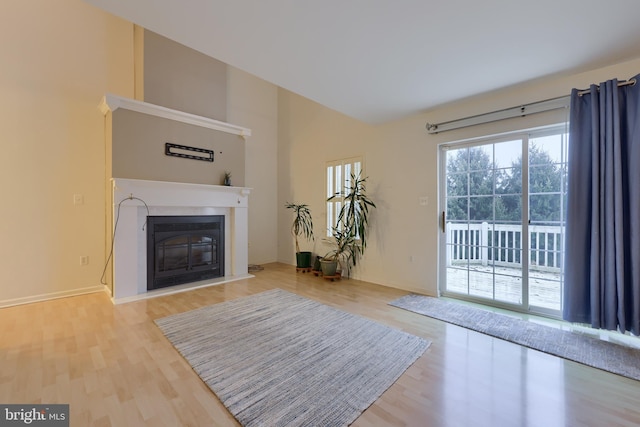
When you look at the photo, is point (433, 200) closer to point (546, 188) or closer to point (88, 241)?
point (546, 188)

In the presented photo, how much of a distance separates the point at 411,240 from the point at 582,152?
6.84ft

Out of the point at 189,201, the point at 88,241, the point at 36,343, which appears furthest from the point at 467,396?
the point at 88,241

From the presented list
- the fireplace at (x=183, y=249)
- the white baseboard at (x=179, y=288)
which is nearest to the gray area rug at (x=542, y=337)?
the white baseboard at (x=179, y=288)

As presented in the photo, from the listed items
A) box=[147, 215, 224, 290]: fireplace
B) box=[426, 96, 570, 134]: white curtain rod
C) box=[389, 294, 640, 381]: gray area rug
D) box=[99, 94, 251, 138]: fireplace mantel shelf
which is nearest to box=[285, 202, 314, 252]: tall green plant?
box=[147, 215, 224, 290]: fireplace

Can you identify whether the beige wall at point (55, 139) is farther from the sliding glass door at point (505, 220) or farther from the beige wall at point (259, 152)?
the sliding glass door at point (505, 220)

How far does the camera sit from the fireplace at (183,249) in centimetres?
377

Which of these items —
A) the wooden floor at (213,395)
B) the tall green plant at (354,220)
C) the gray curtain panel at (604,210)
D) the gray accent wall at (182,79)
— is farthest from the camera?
the tall green plant at (354,220)

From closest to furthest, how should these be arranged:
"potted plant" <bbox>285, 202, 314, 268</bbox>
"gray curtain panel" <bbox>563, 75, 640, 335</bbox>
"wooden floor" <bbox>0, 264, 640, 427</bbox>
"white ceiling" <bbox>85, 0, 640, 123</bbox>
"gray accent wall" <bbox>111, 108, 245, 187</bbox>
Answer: "wooden floor" <bbox>0, 264, 640, 427</bbox> < "white ceiling" <bbox>85, 0, 640, 123</bbox> < "gray curtain panel" <bbox>563, 75, 640, 335</bbox> < "gray accent wall" <bbox>111, 108, 245, 187</bbox> < "potted plant" <bbox>285, 202, 314, 268</bbox>

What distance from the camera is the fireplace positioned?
12.4 feet

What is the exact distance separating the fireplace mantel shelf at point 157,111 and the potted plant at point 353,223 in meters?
Answer: 2.29

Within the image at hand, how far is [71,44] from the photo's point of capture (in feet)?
11.8

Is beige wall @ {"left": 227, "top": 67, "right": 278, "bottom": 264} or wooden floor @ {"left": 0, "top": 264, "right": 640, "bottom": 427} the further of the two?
beige wall @ {"left": 227, "top": 67, "right": 278, "bottom": 264}

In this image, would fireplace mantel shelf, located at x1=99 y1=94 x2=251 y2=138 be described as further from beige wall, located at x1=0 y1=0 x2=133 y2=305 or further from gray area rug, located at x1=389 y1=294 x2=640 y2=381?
gray area rug, located at x1=389 y1=294 x2=640 y2=381

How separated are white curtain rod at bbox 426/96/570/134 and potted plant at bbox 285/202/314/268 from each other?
279 cm
